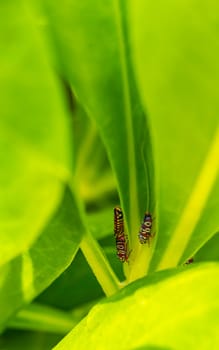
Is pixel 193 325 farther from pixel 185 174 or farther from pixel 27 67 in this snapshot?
pixel 27 67

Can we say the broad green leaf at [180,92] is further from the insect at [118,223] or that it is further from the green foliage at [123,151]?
the insect at [118,223]

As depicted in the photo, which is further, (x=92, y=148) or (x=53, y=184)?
(x=92, y=148)

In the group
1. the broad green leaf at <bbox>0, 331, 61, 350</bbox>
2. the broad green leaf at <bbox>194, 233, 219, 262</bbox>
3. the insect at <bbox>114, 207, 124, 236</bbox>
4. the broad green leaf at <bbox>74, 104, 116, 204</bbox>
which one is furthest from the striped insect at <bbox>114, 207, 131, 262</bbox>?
the broad green leaf at <bbox>74, 104, 116, 204</bbox>

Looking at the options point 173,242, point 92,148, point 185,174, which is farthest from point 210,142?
point 92,148

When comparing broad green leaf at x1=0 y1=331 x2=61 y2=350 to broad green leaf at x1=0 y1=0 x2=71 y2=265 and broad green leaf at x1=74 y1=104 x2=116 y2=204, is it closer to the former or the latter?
broad green leaf at x1=74 y1=104 x2=116 y2=204

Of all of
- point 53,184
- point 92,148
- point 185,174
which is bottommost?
point 92,148

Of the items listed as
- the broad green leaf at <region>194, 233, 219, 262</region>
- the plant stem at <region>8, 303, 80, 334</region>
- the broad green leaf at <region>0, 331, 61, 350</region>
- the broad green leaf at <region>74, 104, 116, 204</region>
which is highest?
the broad green leaf at <region>194, 233, 219, 262</region>
